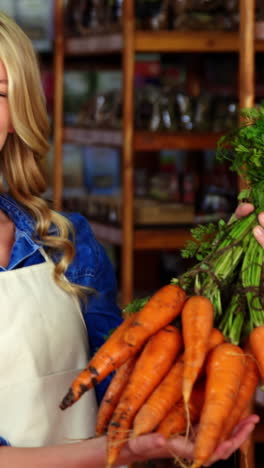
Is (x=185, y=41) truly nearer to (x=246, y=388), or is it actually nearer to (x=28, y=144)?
(x=28, y=144)

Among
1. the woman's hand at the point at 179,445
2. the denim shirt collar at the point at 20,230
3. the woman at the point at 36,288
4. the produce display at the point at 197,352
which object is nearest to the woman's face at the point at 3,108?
the woman at the point at 36,288

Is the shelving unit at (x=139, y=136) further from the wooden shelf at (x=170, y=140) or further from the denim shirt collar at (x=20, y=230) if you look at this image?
the denim shirt collar at (x=20, y=230)

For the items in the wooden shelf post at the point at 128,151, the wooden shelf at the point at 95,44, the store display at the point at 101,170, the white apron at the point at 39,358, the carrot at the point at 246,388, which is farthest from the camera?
the store display at the point at 101,170

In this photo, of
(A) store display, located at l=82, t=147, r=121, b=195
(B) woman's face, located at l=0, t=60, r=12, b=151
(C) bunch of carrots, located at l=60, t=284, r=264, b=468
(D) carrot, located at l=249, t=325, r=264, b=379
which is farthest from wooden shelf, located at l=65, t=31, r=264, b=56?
(D) carrot, located at l=249, t=325, r=264, b=379

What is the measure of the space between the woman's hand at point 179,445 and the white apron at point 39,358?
1.21 ft

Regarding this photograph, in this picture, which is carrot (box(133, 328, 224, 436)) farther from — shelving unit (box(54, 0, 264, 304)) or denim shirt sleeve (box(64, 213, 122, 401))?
shelving unit (box(54, 0, 264, 304))

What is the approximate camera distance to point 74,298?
1765mm

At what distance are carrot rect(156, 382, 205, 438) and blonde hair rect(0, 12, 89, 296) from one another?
466mm

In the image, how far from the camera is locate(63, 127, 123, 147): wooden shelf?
345 centimetres

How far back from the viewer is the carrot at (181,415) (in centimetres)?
128

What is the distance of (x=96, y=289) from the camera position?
5.94ft

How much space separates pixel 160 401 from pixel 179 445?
0.09 metres

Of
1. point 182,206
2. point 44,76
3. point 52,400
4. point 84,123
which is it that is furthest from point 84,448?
point 44,76

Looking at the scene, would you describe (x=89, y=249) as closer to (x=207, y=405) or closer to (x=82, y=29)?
(x=207, y=405)
